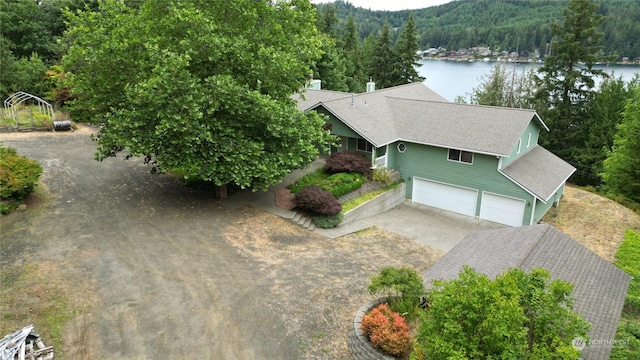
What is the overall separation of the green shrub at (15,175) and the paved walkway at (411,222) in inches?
317

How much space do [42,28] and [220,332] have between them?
42947 millimetres

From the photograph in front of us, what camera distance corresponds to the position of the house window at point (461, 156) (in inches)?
844

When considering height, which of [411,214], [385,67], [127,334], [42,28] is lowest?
[411,214]

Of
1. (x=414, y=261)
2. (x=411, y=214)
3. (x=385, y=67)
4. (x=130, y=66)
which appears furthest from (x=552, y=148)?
(x=130, y=66)

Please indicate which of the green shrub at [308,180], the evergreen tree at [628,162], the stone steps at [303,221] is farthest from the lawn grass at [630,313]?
the green shrub at [308,180]

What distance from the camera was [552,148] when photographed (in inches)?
1510

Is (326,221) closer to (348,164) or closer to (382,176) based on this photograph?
(348,164)

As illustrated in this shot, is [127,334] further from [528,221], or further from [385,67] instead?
[385,67]

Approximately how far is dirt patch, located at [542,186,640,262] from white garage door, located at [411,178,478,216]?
3.73 metres

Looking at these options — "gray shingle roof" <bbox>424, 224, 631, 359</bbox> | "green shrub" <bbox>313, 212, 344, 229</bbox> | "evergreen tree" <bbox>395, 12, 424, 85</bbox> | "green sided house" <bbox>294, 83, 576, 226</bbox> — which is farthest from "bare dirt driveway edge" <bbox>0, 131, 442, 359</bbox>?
"evergreen tree" <bbox>395, 12, 424, 85</bbox>

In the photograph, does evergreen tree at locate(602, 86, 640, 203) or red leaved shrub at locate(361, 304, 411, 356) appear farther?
evergreen tree at locate(602, 86, 640, 203)

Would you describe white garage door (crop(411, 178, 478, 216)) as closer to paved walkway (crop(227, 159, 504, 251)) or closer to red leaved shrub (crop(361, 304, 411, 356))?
paved walkway (crop(227, 159, 504, 251))

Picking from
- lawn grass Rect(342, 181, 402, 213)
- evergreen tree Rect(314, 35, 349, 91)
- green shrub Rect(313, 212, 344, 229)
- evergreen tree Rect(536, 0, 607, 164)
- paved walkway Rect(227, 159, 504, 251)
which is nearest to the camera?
green shrub Rect(313, 212, 344, 229)

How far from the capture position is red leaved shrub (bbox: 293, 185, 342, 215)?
18531 millimetres
